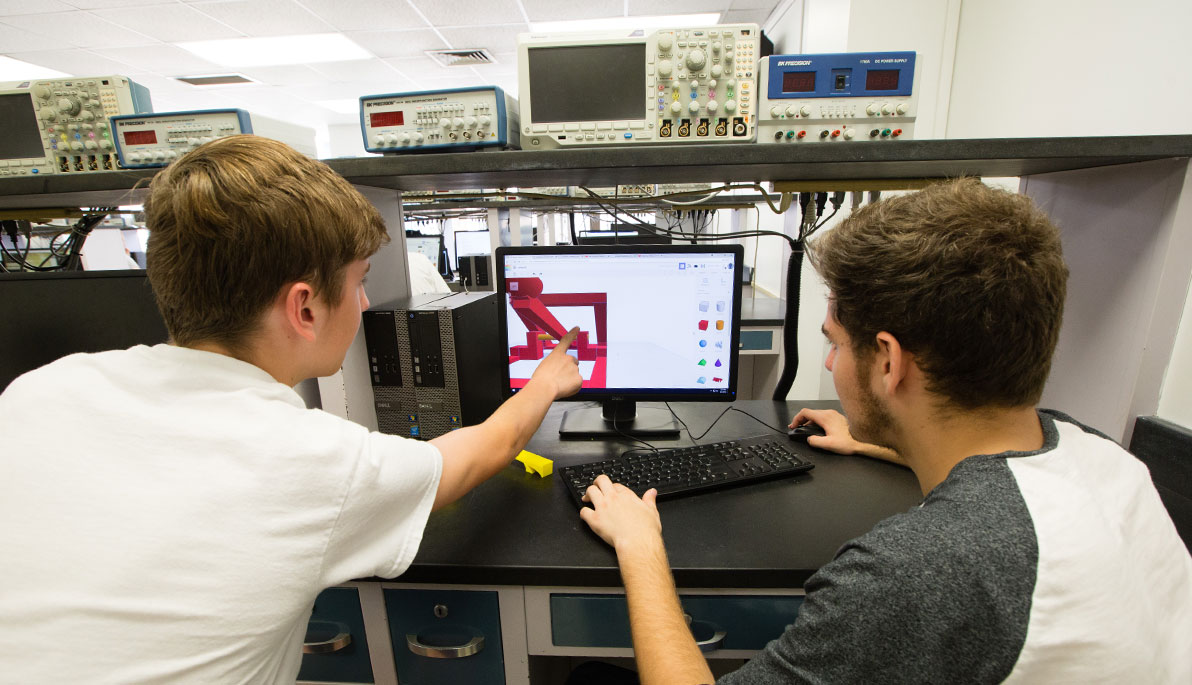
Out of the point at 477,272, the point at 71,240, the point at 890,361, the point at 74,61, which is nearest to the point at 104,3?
the point at 74,61

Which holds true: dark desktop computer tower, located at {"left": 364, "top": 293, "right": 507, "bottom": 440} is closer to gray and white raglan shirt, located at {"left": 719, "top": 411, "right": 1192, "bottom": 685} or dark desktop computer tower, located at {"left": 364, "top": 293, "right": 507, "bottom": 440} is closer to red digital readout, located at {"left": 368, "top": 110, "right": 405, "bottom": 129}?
red digital readout, located at {"left": 368, "top": 110, "right": 405, "bottom": 129}

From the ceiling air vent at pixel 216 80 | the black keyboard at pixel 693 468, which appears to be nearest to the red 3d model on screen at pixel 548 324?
the black keyboard at pixel 693 468

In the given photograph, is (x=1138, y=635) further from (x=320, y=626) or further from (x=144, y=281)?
(x=144, y=281)

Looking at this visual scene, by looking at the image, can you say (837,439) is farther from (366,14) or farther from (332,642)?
(366,14)

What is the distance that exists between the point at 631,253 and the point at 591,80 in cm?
34

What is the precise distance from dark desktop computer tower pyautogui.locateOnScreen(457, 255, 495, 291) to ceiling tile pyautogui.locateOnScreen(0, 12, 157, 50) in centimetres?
310

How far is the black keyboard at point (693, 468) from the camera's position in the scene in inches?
35.3

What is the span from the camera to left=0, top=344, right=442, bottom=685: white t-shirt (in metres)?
0.48

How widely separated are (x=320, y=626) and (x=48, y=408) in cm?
52

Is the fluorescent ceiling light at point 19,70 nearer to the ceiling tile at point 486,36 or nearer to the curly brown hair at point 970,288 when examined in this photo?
the ceiling tile at point 486,36

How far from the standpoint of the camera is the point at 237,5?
3.61 m

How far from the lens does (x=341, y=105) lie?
21.5 feet

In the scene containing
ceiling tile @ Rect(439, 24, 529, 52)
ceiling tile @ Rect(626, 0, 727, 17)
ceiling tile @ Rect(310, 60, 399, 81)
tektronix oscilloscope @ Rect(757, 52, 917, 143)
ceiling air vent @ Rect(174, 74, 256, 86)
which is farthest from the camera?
ceiling air vent @ Rect(174, 74, 256, 86)

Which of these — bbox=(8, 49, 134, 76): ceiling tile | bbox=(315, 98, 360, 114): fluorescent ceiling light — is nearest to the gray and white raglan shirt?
bbox=(8, 49, 134, 76): ceiling tile
